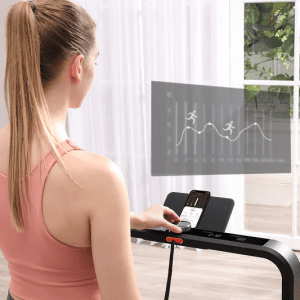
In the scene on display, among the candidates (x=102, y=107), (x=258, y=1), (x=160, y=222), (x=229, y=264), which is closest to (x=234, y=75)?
(x=258, y=1)

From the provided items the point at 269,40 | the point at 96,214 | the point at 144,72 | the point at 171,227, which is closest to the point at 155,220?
the point at 171,227

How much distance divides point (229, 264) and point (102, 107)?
149 cm

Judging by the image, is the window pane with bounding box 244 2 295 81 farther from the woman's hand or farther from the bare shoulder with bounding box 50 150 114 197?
the bare shoulder with bounding box 50 150 114 197

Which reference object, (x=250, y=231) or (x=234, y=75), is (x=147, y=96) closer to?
(x=234, y=75)

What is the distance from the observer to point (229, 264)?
10.3 feet

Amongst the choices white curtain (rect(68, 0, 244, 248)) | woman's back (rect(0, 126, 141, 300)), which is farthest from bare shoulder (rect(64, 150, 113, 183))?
white curtain (rect(68, 0, 244, 248))

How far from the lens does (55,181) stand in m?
0.71

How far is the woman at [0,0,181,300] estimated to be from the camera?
27.6 inches

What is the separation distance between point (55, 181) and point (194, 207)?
0.82m

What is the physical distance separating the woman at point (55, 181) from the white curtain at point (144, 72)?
253 centimetres
